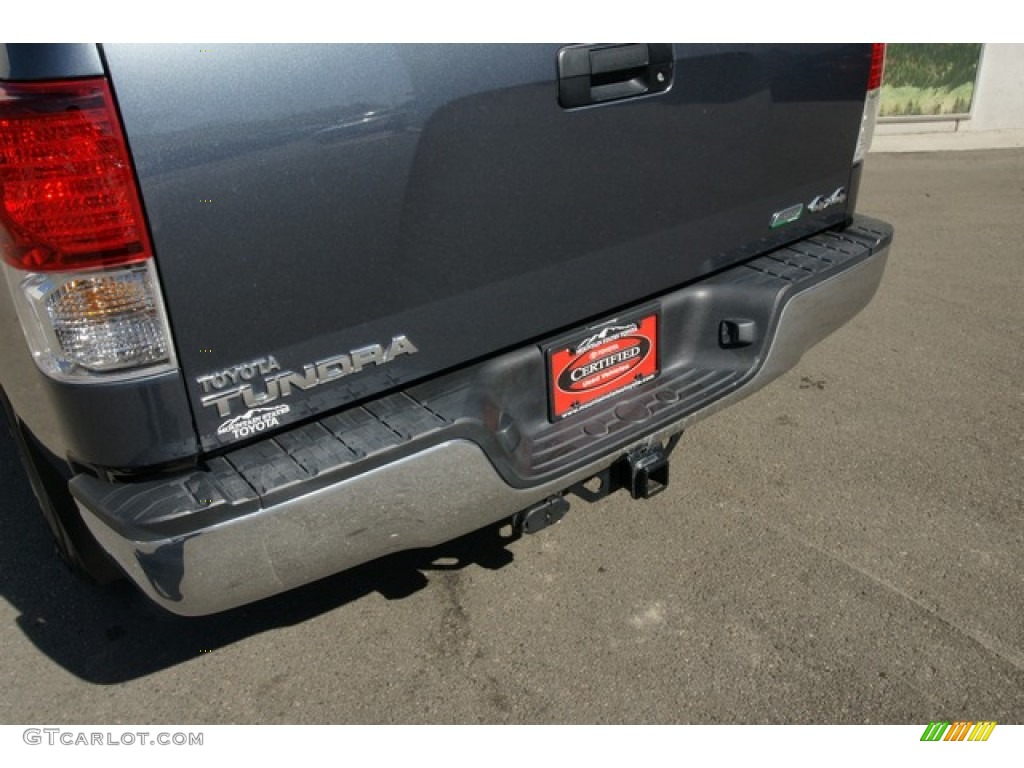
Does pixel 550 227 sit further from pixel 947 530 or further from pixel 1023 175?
pixel 1023 175

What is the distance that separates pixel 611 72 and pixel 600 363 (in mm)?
762

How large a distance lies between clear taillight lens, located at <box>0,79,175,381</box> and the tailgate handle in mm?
1006

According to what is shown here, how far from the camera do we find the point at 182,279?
69.7 inches

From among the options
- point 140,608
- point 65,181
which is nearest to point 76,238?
point 65,181

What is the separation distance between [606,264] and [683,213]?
297mm

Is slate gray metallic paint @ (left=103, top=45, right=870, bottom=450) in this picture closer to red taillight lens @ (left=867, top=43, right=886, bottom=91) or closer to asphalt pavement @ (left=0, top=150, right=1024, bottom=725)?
red taillight lens @ (left=867, top=43, right=886, bottom=91)

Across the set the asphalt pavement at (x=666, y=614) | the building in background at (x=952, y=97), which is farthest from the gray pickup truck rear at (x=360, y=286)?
the building in background at (x=952, y=97)

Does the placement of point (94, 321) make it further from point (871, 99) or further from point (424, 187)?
point (871, 99)

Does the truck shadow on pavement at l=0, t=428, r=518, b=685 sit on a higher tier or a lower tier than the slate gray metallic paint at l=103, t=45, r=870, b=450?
lower

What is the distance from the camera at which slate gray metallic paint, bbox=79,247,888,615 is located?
1843 millimetres

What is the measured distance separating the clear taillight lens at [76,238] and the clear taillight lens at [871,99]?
2.27 meters

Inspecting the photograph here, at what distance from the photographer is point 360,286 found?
199 cm

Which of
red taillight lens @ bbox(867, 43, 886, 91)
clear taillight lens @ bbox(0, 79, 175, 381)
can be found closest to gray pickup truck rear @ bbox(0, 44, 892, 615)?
clear taillight lens @ bbox(0, 79, 175, 381)

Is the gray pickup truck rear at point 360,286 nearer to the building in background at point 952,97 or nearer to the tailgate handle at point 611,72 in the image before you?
the tailgate handle at point 611,72
